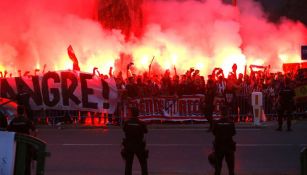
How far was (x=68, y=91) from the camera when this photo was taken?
21844 millimetres

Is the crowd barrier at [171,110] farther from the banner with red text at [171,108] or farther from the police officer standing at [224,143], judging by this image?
the police officer standing at [224,143]

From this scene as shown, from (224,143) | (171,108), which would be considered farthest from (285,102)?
(224,143)

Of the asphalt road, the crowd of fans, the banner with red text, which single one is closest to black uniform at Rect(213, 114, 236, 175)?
the asphalt road

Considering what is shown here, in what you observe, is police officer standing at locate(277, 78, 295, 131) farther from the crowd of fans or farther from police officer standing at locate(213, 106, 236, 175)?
police officer standing at locate(213, 106, 236, 175)

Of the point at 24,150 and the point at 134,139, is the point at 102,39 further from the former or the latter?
the point at 24,150

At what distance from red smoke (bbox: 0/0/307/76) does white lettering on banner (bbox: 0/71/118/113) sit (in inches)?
340

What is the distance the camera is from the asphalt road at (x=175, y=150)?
40.7 feet

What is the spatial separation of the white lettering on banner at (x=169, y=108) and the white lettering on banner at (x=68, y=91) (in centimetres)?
91

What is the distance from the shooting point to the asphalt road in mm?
12414

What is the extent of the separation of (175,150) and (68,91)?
7665 mm

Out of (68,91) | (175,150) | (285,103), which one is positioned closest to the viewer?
(175,150)

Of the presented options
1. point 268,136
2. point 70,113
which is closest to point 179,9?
point 70,113

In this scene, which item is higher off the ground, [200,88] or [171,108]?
[200,88]

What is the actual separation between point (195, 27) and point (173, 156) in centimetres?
2075
